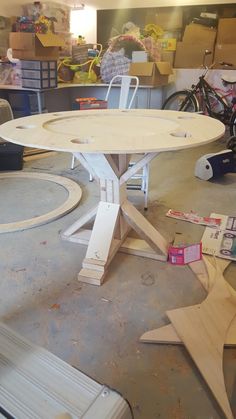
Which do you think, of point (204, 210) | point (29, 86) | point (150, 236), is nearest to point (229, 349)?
point (150, 236)

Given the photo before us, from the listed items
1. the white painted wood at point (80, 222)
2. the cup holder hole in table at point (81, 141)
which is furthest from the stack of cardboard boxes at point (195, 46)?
the cup holder hole in table at point (81, 141)

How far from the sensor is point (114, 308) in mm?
1529

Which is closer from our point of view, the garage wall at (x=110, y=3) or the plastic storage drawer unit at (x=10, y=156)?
the plastic storage drawer unit at (x=10, y=156)

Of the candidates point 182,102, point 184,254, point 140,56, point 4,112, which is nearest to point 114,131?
point 184,254

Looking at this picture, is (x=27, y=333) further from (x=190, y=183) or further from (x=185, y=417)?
(x=190, y=183)

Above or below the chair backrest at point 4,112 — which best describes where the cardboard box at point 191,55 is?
above

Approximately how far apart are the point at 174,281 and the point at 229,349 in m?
0.46

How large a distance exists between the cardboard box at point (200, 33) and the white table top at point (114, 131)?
3334 mm

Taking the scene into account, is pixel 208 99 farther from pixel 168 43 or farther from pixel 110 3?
pixel 110 3

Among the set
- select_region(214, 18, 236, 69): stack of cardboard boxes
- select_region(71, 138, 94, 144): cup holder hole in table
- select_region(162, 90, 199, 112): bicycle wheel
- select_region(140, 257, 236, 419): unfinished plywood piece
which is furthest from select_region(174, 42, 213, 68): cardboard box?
select_region(140, 257, 236, 419): unfinished plywood piece

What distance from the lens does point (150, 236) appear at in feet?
6.18

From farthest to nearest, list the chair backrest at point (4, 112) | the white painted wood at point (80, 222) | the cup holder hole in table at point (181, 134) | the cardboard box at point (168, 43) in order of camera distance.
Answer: the cardboard box at point (168, 43) → the chair backrest at point (4, 112) → the white painted wood at point (80, 222) → the cup holder hole in table at point (181, 134)

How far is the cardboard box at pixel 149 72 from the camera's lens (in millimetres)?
4270

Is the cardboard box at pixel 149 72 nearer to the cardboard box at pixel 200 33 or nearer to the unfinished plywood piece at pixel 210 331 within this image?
the cardboard box at pixel 200 33
